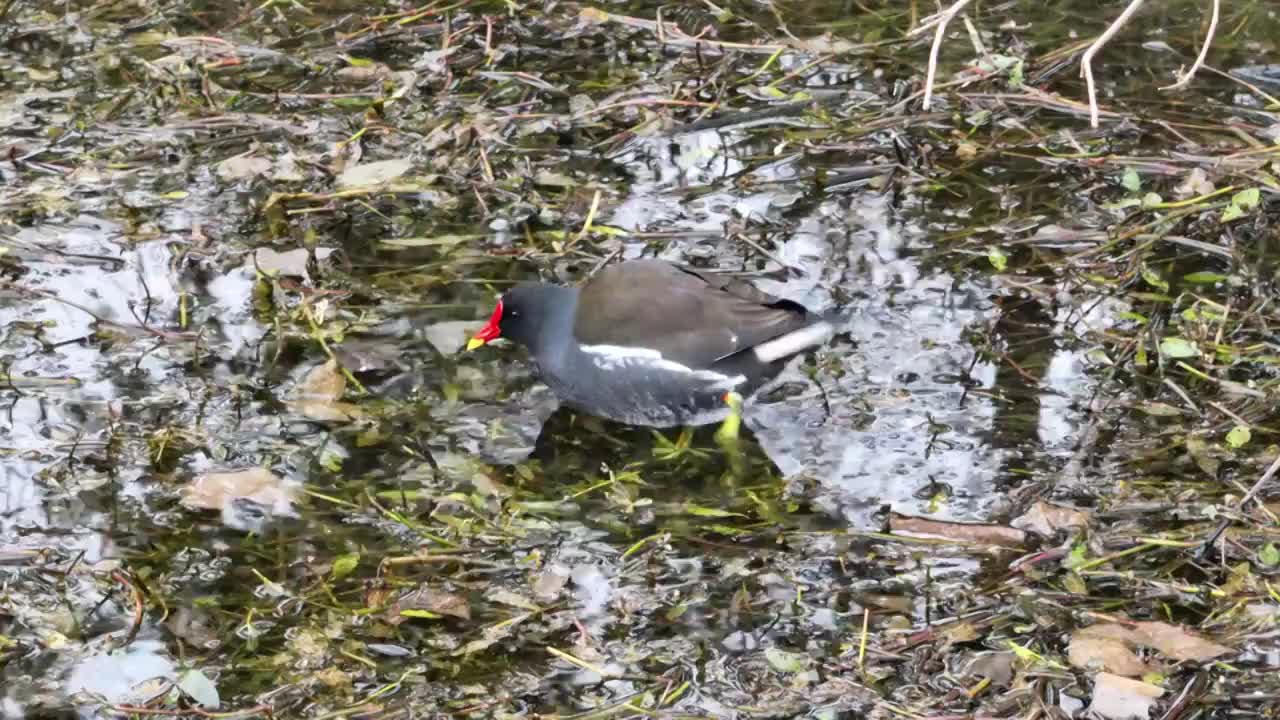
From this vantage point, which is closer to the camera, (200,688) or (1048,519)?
(200,688)

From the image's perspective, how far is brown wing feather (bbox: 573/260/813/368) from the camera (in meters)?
4.97

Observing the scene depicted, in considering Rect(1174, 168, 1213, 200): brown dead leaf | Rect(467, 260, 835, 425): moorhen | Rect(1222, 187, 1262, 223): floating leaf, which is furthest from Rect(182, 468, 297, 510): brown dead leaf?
Rect(1174, 168, 1213, 200): brown dead leaf

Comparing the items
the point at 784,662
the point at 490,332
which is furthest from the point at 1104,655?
the point at 490,332

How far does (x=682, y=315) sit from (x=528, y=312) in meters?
0.50

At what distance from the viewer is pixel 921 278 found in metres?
5.55

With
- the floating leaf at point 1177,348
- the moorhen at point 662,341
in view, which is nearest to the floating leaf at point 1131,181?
the floating leaf at point 1177,348

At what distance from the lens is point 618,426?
5.16 metres

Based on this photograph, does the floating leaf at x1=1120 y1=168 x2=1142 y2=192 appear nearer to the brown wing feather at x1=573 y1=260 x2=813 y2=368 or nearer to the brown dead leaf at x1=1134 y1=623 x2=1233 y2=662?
the brown wing feather at x1=573 y1=260 x2=813 y2=368

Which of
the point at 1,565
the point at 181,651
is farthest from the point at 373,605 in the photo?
the point at 1,565

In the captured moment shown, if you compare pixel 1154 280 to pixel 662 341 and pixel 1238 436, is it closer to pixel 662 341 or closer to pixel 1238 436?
pixel 1238 436

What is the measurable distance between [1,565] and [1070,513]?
281cm

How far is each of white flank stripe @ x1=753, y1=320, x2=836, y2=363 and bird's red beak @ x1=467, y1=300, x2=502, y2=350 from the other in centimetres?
83

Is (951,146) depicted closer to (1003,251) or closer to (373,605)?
(1003,251)

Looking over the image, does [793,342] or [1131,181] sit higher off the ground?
[1131,181]
